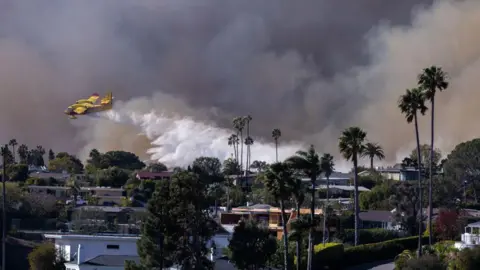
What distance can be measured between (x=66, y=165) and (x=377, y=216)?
287 feet

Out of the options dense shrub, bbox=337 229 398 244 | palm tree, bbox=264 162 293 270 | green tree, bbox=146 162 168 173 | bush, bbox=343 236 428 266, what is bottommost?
bush, bbox=343 236 428 266

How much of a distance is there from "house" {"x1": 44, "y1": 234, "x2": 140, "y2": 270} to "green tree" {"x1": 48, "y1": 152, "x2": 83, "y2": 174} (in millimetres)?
94264

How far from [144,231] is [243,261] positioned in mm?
6996

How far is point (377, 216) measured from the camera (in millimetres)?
104688

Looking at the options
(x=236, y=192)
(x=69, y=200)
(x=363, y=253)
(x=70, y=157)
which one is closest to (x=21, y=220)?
(x=69, y=200)

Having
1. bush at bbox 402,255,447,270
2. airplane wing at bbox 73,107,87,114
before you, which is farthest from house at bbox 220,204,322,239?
airplane wing at bbox 73,107,87,114

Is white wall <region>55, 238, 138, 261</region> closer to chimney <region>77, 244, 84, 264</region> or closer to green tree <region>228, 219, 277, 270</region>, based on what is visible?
chimney <region>77, 244, 84, 264</region>

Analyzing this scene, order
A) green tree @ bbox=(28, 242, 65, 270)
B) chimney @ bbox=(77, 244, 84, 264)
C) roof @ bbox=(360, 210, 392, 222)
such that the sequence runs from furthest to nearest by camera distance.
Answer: roof @ bbox=(360, 210, 392, 222)
green tree @ bbox=(28, 242, 65, 270)
chimney @ bbox=(77, 244, 84, 264)

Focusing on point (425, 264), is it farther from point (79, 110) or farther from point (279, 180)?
point (79, 110)

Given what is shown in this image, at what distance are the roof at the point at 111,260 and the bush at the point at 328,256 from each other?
42.1ft

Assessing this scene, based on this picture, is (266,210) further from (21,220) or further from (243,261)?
(243,261)

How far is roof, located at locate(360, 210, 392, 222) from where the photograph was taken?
102812 mm

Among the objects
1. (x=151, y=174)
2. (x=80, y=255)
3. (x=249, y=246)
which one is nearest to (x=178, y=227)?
(x=249, y=246)

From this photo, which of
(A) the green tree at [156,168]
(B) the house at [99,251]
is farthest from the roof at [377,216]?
(A) the green tree at [156,168]
